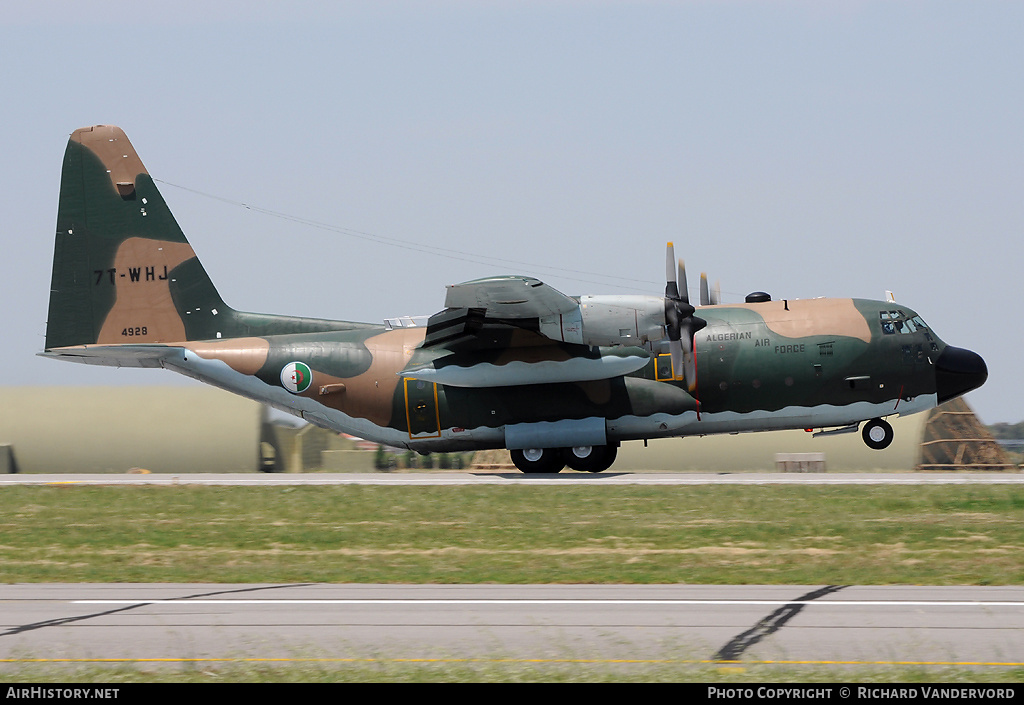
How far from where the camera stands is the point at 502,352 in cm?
3206

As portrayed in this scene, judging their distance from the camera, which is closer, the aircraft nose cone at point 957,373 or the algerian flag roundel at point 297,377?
the aircraft nose cone at point 957,373

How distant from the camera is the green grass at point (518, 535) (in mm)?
17438

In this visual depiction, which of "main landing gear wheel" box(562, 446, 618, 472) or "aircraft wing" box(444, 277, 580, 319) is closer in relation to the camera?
"aircraft wing" box(444, 277, 580, 319)

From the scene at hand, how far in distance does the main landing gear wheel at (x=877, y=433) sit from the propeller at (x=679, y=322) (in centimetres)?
585

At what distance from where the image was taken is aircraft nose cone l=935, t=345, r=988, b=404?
103ft

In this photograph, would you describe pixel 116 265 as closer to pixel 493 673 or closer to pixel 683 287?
pixel 683 287

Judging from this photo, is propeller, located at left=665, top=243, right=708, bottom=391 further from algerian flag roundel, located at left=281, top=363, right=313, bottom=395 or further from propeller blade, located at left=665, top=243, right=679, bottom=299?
algerian flag roundel, located at left=281, top=363, right=313, bottom=395

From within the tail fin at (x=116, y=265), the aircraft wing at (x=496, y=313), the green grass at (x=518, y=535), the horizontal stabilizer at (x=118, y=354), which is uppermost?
the tail fin at (x=116, y=265)

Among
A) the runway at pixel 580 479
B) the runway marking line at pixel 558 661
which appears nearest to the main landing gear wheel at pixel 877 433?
the runway at pixel 580 479

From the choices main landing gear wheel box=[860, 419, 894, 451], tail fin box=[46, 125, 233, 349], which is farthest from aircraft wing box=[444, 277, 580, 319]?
tail fin box=[46, 125, 233, 349]

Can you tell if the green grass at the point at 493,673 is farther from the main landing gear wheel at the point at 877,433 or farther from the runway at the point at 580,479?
the main landing gear wheel at the point at 877,433

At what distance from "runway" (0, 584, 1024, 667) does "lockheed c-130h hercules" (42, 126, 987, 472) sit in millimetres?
15598

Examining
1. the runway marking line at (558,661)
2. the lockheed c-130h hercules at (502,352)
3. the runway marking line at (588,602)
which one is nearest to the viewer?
the runway marking line at (558,661)

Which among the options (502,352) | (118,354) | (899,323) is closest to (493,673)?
(502,352)
